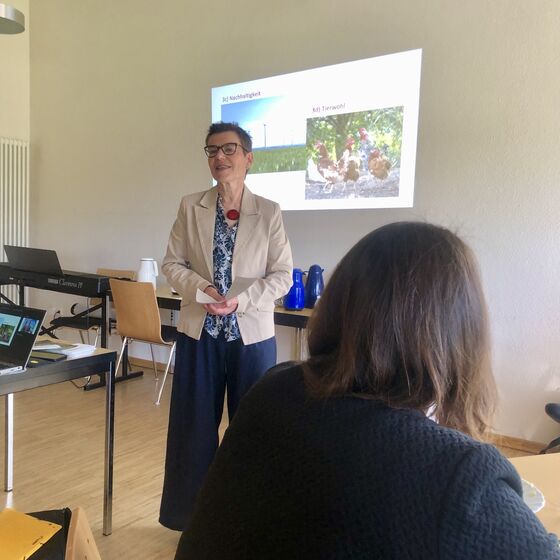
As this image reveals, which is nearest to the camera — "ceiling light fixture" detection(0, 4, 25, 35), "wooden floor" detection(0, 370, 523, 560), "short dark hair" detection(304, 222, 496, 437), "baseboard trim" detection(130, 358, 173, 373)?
"short dark hair" detection(304, 222, 496, 437)

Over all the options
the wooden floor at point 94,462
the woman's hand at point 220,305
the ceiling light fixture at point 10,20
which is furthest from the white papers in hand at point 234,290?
the ceiling light fixture at point 10,20

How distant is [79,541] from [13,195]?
5.38 m

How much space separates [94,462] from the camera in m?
2.58

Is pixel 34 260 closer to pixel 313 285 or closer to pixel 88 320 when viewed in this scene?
pixel 88 320

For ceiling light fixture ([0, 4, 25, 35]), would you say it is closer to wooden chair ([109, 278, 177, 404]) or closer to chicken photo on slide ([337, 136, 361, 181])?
wooden chair ([109, 278, 177, 404])

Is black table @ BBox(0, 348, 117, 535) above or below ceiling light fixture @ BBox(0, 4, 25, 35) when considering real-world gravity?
below

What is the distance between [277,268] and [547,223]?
1.73 m

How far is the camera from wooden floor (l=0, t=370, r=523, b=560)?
199cm

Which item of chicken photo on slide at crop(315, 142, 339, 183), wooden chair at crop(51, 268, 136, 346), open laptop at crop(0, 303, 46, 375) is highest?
chicken photo on slide at crop(315, 142, 339, 183)

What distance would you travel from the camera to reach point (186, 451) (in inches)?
72.9

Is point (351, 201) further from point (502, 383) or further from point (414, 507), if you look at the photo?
point (414, 507)

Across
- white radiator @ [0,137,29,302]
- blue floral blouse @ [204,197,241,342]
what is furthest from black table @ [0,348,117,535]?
white radiator @ [0,137,29,302]

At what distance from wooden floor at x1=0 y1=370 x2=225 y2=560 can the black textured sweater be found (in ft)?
4.77

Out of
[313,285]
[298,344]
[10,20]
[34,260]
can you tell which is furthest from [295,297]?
[10,20]
